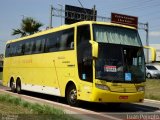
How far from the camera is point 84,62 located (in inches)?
648

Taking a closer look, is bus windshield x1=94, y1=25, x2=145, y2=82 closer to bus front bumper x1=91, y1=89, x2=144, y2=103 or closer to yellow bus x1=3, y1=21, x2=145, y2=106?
yellow bus x1=3, y1=21, x2=145, y2=106

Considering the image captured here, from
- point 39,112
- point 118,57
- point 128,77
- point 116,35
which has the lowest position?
point 39,112

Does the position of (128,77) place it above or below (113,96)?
above

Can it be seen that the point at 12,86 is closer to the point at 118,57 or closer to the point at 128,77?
the point at 118,57

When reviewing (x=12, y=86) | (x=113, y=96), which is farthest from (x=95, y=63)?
(x=12, y=86)

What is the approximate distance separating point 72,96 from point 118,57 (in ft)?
8.83

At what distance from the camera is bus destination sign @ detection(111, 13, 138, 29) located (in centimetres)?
6619

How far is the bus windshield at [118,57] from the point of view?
15703mm

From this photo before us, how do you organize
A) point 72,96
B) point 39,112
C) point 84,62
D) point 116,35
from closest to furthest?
point 39,112, point 84,62, point 116,35, point 72,96

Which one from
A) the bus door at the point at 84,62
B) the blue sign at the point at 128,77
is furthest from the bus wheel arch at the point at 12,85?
the blue sign at the point at 128,77

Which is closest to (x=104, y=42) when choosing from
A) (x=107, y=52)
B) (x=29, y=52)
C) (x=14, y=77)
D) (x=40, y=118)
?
(x=107, y=52)

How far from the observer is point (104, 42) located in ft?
52.6

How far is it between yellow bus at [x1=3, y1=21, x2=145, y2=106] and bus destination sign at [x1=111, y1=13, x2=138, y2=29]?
153ft

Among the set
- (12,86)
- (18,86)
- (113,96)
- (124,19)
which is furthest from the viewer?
(124,19)
